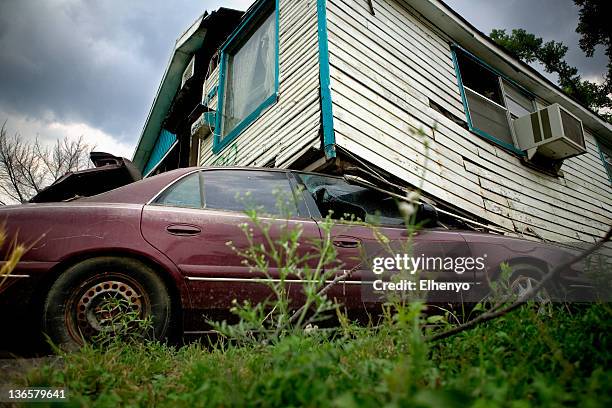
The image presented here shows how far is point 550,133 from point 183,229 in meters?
7.36

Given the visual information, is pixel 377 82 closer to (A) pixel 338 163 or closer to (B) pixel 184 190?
(A) pixel 338 163

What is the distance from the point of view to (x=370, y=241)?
2.67 m

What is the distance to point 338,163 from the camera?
426 cm

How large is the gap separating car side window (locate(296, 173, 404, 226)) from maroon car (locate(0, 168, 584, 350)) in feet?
0.06

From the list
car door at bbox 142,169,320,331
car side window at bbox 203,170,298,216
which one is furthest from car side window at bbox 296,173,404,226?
car door at bbox 142,169,320,331

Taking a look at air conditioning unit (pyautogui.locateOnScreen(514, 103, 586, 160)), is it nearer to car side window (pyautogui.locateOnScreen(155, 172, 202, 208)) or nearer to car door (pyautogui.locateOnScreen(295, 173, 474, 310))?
car door (pyautogui.locateOnScreen(295, 173, 474, 310))

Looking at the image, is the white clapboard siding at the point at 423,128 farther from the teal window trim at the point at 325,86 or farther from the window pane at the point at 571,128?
the window pane at the point at 571,128

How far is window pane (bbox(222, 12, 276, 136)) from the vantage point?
6.04 meters

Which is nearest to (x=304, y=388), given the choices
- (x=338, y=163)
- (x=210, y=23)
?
(x=338, y=163)

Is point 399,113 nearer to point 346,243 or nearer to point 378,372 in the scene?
point 346,243

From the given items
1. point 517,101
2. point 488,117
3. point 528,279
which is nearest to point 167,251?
point 528,279

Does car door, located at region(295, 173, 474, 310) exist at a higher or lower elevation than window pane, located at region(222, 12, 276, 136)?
lower

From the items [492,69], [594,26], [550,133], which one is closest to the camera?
→ [550,133]

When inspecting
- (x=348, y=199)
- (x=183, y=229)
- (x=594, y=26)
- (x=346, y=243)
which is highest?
(x=594, y=26)
